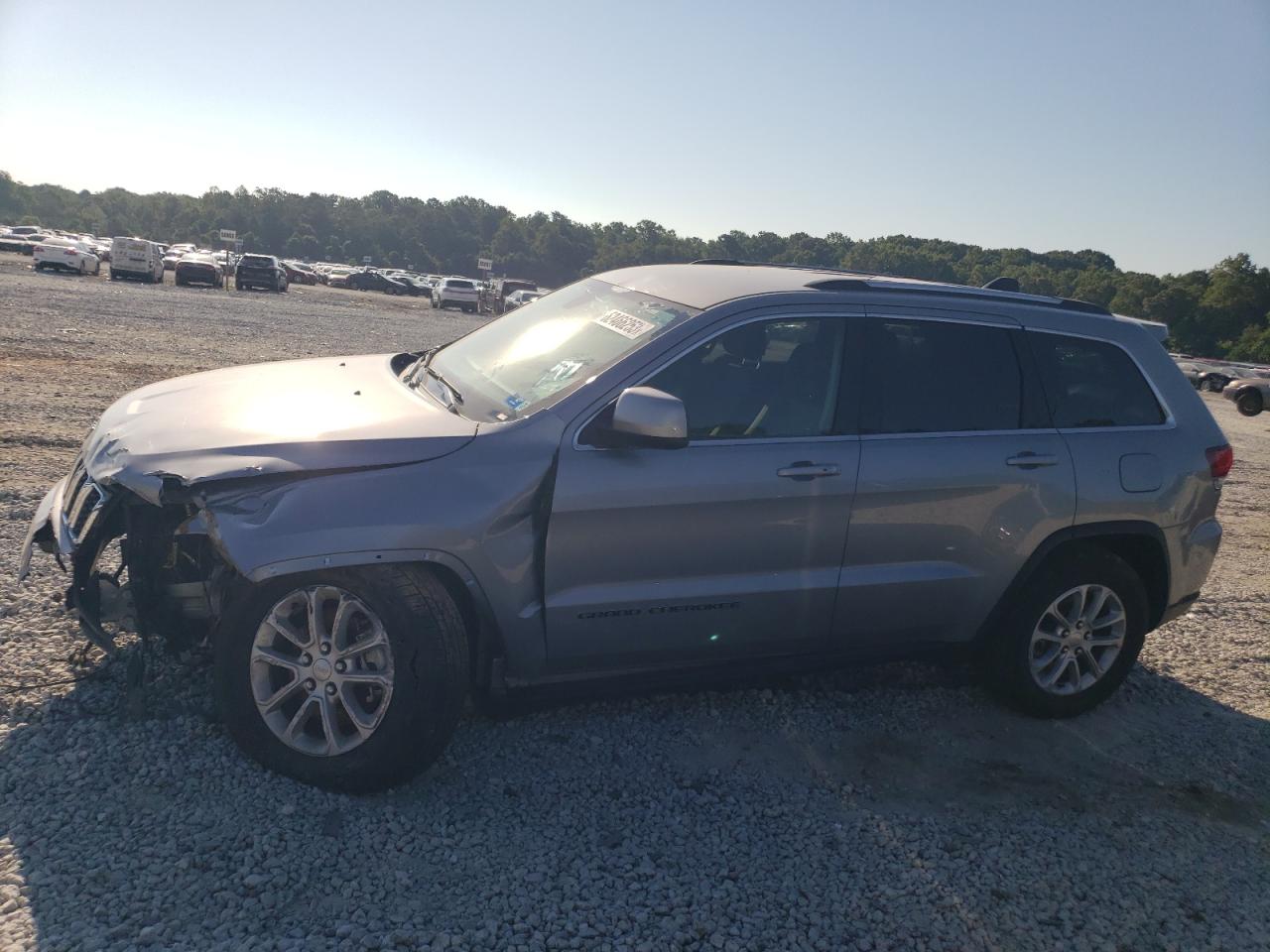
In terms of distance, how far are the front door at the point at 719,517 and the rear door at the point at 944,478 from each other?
5.9 inches

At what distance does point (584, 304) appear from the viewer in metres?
4.46

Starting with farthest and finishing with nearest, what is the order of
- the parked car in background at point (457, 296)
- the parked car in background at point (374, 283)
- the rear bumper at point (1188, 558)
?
the parked car in background at point (374, 283) < the parked car in background at point (457, 296) < the rear bumper at point (1188, 558)

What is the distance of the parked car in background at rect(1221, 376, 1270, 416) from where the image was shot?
23.1 metres

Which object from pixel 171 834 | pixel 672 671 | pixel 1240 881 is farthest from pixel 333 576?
pixel 1240 881

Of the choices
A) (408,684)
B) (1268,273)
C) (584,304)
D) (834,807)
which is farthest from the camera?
(1268,273)

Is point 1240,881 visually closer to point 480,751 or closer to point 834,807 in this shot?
point 834,807

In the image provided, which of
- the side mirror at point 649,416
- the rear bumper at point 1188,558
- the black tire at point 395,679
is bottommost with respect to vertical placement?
the black tire at point 395,679

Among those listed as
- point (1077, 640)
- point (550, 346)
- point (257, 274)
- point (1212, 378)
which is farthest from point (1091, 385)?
point (257, 274)

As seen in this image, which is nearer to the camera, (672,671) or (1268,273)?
(672,671)

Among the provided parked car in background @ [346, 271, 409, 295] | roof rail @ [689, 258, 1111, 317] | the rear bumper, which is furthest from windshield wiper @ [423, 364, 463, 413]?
parked car in background @ [346, 271, 409, 295]

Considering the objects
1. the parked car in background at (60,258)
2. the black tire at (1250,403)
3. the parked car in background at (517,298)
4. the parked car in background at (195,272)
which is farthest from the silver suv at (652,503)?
the parked car in background at (517,298)

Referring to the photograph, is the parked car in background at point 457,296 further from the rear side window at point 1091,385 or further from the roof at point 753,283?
the rear side window at point 1091,385

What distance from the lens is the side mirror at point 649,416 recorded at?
3342mm

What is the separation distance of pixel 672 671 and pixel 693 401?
3.44 feet
